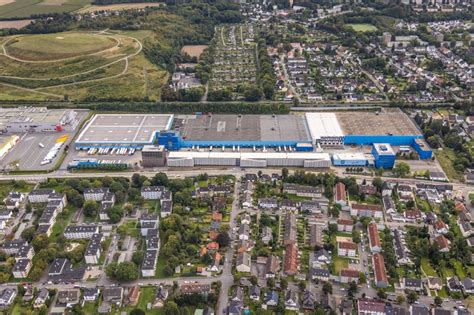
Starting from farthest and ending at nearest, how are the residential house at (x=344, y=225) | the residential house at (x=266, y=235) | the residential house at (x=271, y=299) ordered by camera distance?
1. the residential house at (x=344, y=225)
2. the residential house at (x=266, y=235)
3. the residential house at (x=271, y=299)

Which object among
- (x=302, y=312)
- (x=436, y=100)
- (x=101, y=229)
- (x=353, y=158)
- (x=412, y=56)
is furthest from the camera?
(x=412, y=56)

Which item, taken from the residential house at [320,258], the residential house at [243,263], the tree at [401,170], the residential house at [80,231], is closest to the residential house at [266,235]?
the residential house at [243,263]

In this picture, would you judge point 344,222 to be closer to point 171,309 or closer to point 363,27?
point 171,309

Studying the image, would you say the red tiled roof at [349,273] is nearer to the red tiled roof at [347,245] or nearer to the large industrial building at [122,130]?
the red tiled roof at [347,245]

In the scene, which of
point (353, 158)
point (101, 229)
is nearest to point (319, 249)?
point (353, 158)

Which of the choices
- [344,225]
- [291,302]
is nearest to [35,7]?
[344,225]

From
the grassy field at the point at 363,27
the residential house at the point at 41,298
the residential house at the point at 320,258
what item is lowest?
the grassy field at the point at 363,27

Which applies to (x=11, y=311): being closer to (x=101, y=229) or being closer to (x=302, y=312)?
(x=101, y=229)
